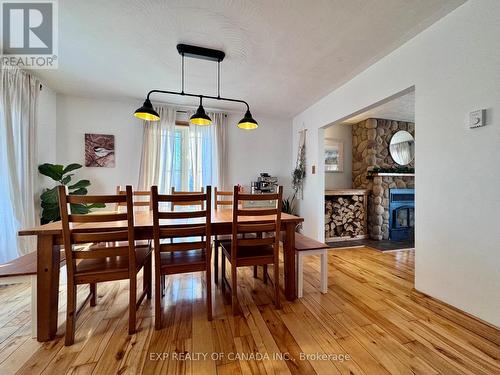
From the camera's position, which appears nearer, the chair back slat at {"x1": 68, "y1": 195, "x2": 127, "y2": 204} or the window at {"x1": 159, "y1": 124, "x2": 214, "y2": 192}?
the chair back slat at {"x1": 68, "y1": 195, "x2": 127, "y2": 204}

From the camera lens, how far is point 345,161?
4734 millimetres

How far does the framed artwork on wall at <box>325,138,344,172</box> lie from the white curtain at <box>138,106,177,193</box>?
3327 mm

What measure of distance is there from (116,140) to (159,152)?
0.78 metres

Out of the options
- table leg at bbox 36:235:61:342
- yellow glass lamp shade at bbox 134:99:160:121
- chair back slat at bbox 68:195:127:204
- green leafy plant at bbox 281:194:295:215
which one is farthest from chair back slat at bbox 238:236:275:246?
green leafy plant at bbox 281:194:295:215

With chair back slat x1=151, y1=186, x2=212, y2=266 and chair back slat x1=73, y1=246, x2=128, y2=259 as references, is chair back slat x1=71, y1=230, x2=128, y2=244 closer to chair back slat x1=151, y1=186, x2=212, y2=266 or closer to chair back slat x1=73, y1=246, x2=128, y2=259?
chair back slat x1=73, y1=246, x2=128, y2=259

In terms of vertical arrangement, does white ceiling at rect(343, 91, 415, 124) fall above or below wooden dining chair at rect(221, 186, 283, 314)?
above


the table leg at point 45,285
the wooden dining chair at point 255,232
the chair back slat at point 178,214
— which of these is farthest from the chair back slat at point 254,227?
the table leg at point 45,285

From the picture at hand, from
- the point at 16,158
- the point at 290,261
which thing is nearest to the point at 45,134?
the point at 16,158

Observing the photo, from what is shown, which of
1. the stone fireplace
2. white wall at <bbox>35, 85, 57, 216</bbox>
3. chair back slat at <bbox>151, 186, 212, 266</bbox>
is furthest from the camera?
the stone fireplace

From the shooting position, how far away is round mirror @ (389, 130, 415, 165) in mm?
4379

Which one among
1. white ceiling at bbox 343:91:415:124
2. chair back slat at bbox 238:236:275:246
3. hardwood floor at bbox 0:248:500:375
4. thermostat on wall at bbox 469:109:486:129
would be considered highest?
white ceiling at bbox 343:91:415:124

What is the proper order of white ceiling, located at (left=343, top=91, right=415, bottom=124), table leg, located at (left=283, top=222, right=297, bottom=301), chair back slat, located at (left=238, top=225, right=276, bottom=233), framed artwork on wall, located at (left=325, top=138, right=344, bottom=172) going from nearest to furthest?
chair back slat, located at (left=238, top=225, right=276, bottom=233) < table leg, located at (left=283, top=222, right=297, bottom=301) < white ceiling, located at (left=343, top=91, right=415, bottom=124) < framed artwork on wall, located at (left=325, top=138, right=344, bottom=172)

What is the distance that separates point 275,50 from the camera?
2236mm

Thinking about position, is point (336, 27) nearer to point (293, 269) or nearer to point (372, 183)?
point (293, 269)
